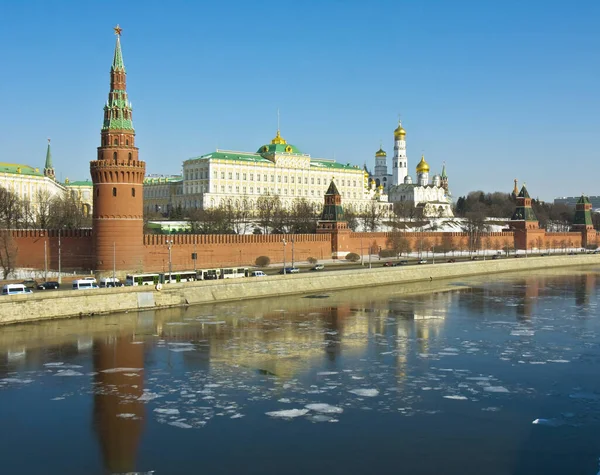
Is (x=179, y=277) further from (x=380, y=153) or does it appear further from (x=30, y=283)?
(x=380, y=153)

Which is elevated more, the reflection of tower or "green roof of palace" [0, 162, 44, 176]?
"green roof of palace" [0, 162, 44, 176]

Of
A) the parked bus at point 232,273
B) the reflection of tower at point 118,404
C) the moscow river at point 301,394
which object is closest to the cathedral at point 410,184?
the parked bus at point 232,273

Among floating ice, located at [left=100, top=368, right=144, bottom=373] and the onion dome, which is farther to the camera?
the onion dome

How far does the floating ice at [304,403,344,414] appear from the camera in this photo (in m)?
15.4

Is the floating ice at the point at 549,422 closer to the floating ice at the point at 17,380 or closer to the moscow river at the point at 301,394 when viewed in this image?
the moscow river at the point at 301,394

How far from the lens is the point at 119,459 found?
12969 mm

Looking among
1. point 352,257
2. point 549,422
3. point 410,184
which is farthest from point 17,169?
point 549,422

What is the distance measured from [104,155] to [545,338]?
68.3 ft

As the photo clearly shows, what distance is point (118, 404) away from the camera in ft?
52.9

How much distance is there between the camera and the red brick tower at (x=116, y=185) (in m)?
34.5

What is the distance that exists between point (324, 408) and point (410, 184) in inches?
3409

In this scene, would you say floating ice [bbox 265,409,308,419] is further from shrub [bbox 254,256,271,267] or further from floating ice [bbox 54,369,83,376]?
shrub [bbox 254,256,271,267]

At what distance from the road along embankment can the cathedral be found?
4642 cm

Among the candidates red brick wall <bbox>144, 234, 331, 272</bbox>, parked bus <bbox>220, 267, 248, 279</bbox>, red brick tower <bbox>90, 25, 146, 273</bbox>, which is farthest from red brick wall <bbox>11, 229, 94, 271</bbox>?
parked bus <bbox>220, 267, 248, 279</bbox>
